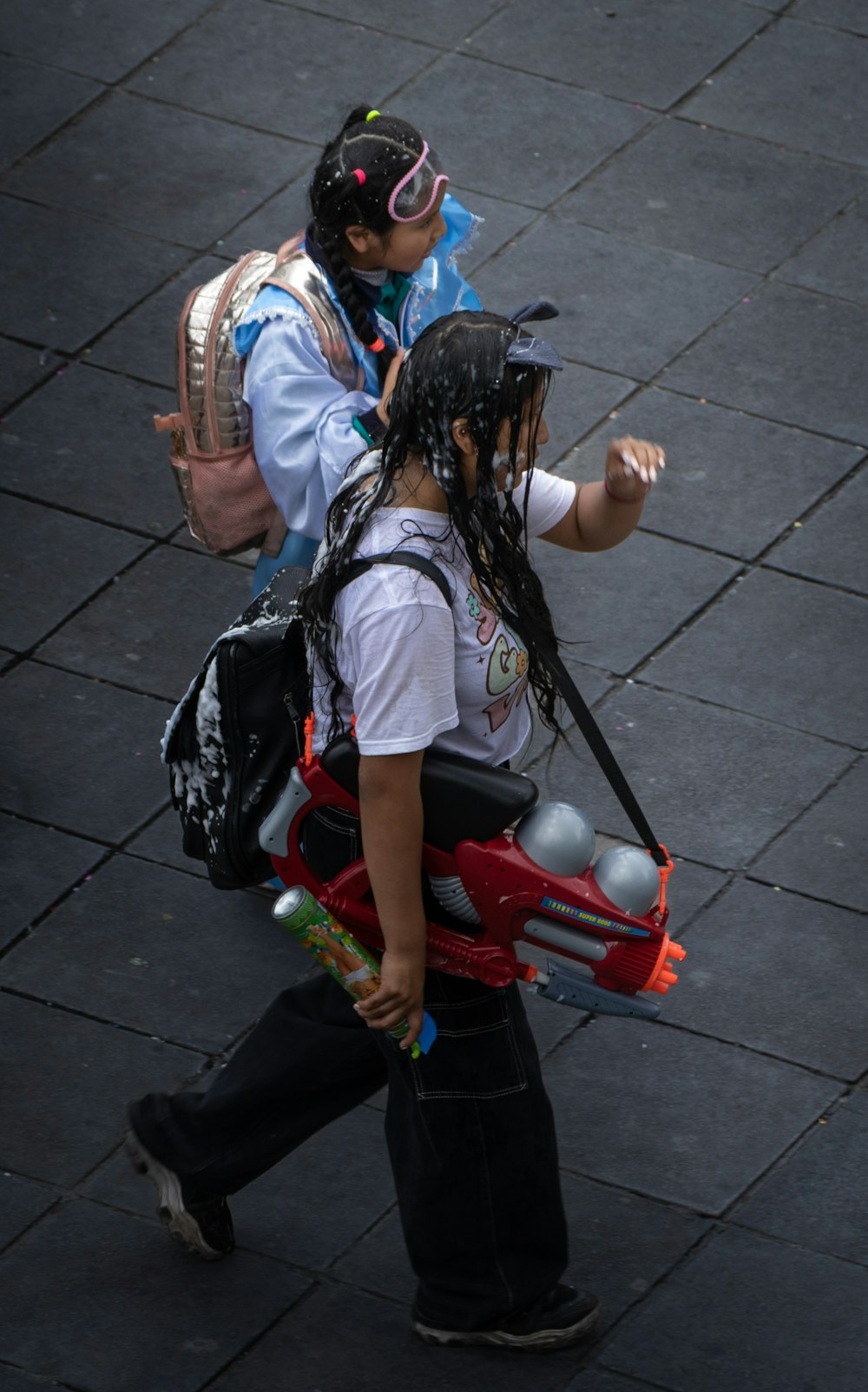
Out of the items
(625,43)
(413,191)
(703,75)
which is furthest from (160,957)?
(625,43)

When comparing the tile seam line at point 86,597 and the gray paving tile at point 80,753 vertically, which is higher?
the tile seam line at point 86,597

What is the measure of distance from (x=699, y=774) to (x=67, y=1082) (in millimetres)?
1873

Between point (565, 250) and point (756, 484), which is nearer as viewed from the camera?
point (756, 484)

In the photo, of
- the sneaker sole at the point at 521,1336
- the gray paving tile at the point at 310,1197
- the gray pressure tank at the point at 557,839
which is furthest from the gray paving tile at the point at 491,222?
the sneaker sole at the point at 521,1336

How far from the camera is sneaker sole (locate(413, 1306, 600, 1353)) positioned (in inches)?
154

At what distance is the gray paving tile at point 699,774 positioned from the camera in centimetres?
512

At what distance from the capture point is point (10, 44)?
8281 millimetres

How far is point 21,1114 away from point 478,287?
359 centimetres

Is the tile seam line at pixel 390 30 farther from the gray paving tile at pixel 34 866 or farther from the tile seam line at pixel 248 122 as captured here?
the gray paving tile at pixel 34 866

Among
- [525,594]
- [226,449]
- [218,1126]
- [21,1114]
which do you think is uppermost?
[525,594]

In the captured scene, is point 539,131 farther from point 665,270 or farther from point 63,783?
point 63,783

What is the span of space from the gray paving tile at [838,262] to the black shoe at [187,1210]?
13.7ft

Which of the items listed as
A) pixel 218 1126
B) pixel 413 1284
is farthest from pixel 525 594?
pixel 413 1284

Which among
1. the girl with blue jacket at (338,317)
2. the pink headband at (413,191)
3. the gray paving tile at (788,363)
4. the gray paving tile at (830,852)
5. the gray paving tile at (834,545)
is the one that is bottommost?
the gray paving tile at (830,852)
